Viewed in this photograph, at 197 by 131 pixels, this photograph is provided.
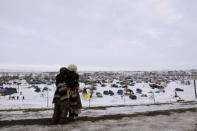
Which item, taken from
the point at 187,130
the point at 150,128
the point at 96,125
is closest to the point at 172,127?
the point at 187,130

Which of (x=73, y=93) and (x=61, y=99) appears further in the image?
(x=73, y=93)

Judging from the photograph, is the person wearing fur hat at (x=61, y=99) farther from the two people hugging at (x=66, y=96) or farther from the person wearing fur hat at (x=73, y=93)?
the person wearing fur hat at (x=73, y=93)

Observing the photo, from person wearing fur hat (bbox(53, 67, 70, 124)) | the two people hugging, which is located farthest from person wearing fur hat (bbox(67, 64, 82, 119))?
person wearing fur hat (bbox(53, 67, 70, 124))

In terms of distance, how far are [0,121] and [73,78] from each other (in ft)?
6.52

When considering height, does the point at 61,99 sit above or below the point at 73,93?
below

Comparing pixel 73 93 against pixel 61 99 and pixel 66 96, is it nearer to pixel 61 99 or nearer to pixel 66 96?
pixel 66 96

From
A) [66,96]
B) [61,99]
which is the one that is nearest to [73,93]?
[66,96]

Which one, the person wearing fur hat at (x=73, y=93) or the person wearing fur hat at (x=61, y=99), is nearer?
the person wearing fur hat at (x=61, y=99)

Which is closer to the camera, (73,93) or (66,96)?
(66,96)

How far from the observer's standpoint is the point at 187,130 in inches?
110

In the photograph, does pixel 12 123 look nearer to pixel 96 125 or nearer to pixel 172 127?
pixel 96 125

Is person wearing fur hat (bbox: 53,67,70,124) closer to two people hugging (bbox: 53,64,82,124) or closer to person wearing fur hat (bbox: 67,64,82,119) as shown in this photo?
two people hugging (bbox: 53,64,82,124)

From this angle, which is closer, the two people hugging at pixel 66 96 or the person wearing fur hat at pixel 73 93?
the two people hugging at pixel 66 96

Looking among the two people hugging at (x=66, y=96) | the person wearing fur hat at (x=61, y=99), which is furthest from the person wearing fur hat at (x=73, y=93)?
the person wearing fur hat at (x=61, y=99)
